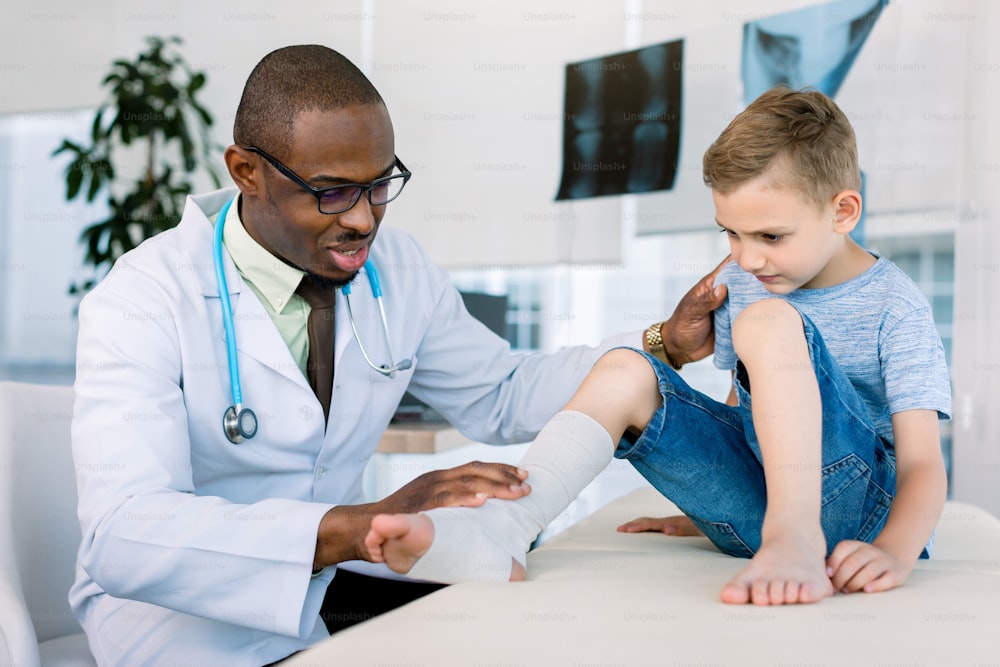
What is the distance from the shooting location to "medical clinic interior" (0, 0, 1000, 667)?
834mm

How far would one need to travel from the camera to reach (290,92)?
50.4 inches

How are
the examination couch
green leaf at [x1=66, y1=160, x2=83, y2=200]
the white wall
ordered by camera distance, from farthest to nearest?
green leaf at [x1=66, y1=160, x2=83, y2=200]
the white wall
the examination couch

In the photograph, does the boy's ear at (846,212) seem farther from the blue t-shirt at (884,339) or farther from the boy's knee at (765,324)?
the boy's knee at (765,324)

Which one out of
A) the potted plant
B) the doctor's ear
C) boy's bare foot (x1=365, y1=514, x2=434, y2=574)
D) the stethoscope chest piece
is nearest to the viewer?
boy's bare foot (x1=365, y1=514, x2=434, y2=574)

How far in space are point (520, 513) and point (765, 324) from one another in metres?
0.34

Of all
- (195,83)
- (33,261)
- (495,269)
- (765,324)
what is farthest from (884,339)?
(33,261)

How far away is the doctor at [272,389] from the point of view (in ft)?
3.31

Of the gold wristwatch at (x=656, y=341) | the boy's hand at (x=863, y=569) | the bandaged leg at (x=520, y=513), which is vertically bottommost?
A: the boy's hand at (x=863, y=569)

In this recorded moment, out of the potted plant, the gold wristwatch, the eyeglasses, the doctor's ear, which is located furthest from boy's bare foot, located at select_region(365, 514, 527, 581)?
the potted plant

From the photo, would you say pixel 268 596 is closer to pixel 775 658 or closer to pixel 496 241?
pixel 775 658

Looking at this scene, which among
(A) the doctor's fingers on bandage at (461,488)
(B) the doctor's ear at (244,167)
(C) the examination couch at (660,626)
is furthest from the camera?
(B) the doctor's ear at (244,167)

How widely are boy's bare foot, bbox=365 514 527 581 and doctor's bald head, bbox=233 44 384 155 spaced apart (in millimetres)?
636

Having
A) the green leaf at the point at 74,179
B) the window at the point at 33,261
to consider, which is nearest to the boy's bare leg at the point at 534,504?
the green leaf at the point at 74,179

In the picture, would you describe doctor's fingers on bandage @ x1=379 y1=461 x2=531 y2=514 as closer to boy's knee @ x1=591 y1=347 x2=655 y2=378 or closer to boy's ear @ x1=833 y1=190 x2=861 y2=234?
boy's knee @ x1=591 y1=347 x2=655 y2=378
